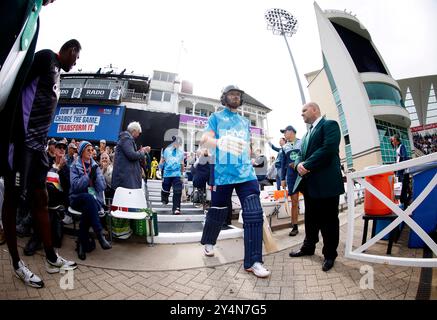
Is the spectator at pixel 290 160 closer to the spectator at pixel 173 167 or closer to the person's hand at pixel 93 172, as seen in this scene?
the spectator at pixel 173 167

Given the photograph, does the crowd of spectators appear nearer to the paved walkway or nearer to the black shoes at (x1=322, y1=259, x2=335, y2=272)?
the paved walkway

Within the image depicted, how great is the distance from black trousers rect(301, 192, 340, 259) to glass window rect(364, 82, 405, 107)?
17.4ft

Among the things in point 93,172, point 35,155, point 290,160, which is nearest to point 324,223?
point 290,160

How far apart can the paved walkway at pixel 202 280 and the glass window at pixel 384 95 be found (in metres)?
5.19

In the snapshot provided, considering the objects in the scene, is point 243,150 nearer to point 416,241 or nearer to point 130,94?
point 416,241

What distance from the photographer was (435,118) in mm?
4410

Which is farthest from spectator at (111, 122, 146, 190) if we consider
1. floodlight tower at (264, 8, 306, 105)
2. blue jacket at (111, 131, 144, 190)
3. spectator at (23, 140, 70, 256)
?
floodlight tower at (264, 8, 306, 105)

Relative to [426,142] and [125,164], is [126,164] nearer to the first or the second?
[125,164]

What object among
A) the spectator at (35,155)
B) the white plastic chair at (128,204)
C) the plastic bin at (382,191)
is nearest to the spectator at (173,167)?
the white plastic chair at (128,204)

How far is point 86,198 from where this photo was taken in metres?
2.04

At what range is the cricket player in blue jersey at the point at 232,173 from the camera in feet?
5.51

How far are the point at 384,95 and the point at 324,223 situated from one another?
5876 mm
